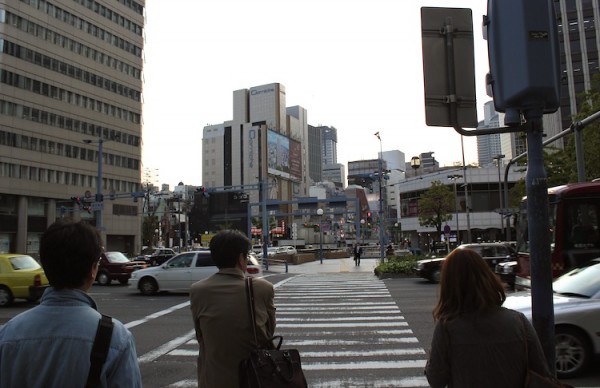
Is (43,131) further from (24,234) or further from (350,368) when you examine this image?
(350,368)

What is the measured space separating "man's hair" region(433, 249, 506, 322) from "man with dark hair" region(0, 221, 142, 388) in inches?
70.8

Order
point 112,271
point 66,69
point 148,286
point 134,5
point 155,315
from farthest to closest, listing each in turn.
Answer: point 134,5
point 66,69
point 112,271
point 148,286
point 155,315

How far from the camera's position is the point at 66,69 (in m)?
63.1

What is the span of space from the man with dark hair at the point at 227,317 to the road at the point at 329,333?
4000 mm

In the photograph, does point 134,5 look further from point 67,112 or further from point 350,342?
point 350,342

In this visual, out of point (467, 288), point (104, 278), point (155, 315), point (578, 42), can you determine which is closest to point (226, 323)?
point (467, 288)

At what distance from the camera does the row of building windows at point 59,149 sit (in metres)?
56.3

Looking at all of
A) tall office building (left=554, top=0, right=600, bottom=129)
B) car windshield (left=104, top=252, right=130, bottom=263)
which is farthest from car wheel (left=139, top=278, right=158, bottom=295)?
tall office building (left=554, top=0, right=600, bottom=129)

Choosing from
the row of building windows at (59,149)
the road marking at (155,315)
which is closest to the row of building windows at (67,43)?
the row of building windows at (59,149)

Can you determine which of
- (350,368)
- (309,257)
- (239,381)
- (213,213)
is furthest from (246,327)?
(213,213)

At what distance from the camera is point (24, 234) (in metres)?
56.3

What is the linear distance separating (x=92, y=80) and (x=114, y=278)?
50.8m

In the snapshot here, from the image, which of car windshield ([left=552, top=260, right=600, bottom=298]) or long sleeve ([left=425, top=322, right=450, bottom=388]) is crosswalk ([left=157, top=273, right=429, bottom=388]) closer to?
car windshield ([left=552, top=260, right=600, bottom=298])

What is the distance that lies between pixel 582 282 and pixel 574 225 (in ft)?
14.6
